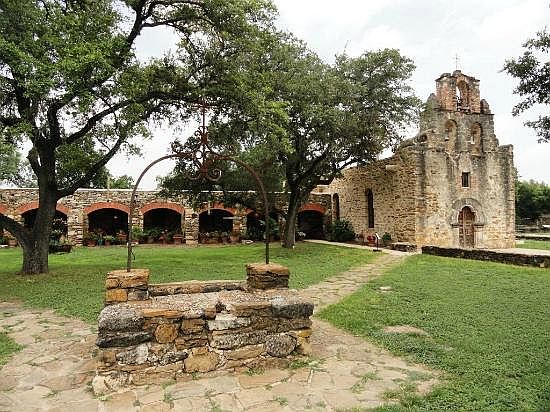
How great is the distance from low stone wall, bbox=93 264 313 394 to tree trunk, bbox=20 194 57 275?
692cm

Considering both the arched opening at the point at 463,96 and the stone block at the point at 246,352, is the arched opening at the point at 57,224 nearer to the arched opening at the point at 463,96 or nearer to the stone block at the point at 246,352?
the stone block at the point at 246,352

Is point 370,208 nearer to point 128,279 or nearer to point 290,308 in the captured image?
point 290,308

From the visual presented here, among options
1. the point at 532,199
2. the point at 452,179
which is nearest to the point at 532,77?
the point at 452,179

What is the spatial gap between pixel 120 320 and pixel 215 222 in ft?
68.9

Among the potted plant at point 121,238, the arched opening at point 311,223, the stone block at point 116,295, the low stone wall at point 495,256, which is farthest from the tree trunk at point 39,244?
the arched opening at point 311,223

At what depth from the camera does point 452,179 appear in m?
17.8

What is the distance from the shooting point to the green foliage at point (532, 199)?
1188 inches

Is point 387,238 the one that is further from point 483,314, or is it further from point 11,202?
point 11,202

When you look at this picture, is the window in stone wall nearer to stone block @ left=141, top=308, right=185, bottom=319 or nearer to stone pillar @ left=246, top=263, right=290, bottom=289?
stone pillar @ left=246, top=263, right=290, bottom=289

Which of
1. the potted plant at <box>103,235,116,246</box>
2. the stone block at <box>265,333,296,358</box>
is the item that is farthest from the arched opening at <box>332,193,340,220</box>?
the stone block at <box>265,333,296,358</box>


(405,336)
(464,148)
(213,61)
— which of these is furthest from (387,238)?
(405,336)

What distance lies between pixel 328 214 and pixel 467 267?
14298mm

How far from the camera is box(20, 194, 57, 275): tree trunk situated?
10.1 metres

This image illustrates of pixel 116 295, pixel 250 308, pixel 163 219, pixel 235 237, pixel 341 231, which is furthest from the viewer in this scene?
pixel 163 219
